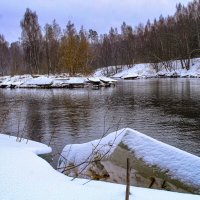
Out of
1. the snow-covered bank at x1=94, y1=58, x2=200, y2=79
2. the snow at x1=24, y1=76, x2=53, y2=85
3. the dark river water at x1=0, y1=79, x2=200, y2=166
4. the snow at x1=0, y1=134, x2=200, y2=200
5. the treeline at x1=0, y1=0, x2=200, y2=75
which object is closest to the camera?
the snow at x1=0, y1=134, x2=200, y2=200

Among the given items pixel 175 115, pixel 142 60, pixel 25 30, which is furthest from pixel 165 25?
pixel 175 115

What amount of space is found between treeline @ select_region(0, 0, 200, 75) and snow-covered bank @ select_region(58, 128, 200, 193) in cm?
4373

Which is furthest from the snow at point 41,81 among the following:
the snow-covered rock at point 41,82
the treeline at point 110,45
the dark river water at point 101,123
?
the dark river water at point 101,123

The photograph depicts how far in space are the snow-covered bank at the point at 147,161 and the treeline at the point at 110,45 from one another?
143 ft

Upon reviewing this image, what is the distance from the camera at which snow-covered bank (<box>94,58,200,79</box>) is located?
6055 cm

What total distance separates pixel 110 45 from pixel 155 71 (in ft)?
85.2

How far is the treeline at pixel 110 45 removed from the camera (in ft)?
164

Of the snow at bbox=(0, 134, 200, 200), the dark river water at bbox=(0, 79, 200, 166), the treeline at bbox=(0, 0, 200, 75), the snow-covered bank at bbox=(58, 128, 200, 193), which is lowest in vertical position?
the dark river water at bbox=(0, 79, 200, 166)

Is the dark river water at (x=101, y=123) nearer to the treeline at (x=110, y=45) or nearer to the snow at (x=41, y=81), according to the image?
the snow at (x=41, y=81)

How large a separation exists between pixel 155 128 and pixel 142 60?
7219 centimetres

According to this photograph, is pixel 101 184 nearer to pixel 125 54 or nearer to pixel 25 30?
pixel 25 30

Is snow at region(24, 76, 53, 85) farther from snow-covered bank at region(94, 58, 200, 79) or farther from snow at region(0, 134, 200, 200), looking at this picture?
snow at region(0, 134, 200, 200)

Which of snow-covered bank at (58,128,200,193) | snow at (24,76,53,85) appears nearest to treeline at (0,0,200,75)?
snow at (24,76,53,85)

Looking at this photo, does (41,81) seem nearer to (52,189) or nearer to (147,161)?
(147,161)
